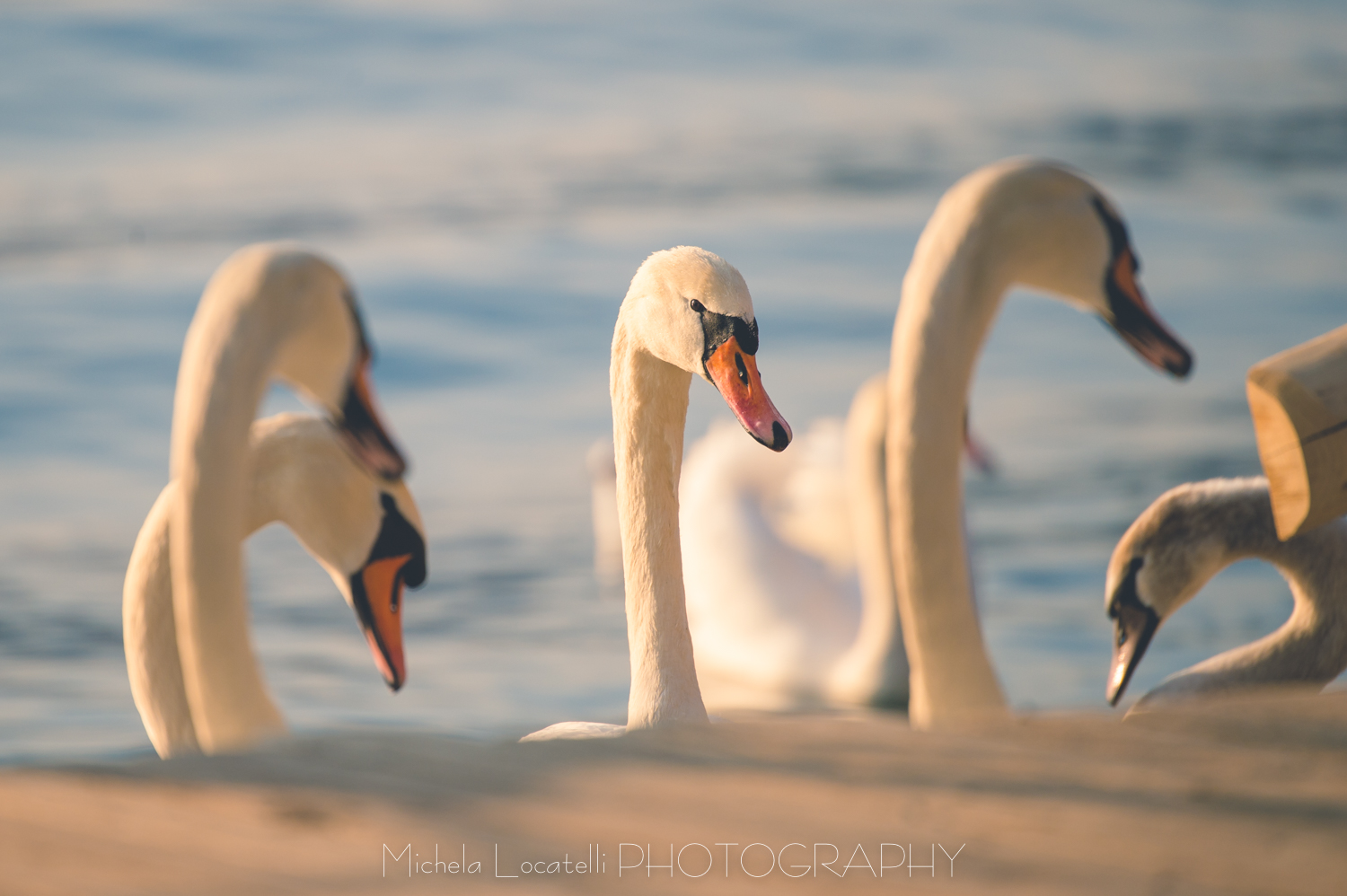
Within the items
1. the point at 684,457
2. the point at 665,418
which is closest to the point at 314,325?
the point at 665,418

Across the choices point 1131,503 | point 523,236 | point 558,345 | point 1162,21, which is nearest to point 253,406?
point 1131,503

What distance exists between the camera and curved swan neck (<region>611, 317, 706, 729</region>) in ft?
11.5

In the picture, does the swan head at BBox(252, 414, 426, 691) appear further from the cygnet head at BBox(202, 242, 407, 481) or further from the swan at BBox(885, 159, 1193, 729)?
the swan at BBox(885, 159, 1193, 729)

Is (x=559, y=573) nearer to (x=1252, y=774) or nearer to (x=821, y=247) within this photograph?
(x=821, y=247)

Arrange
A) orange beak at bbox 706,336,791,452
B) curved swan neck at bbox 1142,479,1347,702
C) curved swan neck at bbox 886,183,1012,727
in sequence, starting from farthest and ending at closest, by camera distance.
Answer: curved swan neck at bbox 886,183,1012,727 → curved swan neck at bbox 1142,479,1347,702 → orange beak at bbox 706,336,791,452

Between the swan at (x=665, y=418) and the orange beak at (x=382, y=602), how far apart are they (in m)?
0.67

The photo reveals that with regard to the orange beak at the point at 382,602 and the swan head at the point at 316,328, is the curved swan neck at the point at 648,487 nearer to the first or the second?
the swan head at the point at 316,328

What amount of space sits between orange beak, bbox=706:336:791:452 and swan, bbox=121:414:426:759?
3.36 ft

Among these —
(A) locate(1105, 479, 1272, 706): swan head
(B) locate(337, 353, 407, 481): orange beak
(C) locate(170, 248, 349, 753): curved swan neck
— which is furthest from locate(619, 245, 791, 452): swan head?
(A) locate(1105, 479, 1272, 706): swan head

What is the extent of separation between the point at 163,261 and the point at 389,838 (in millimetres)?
12099

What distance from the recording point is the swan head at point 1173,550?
12.8 ft

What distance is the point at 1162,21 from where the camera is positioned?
20.0 metres

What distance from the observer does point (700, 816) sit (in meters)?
1.52

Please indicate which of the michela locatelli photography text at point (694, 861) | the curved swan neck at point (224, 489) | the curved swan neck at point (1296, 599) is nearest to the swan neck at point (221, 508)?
the curved swan neck at point (224, 489)
